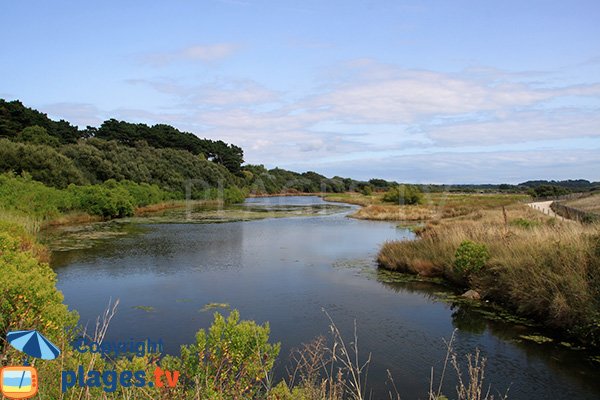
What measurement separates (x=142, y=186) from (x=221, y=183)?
2340cm

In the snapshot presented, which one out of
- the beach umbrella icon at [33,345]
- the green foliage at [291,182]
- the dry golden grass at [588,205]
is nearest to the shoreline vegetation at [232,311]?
the beach umbrella icon at [33,345]

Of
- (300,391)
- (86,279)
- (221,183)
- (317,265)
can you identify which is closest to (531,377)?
(300,391)

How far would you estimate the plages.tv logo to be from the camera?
256cm

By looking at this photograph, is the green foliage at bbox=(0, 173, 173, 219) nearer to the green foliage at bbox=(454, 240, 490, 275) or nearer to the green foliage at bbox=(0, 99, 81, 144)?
the green foliage at bbox=(0, 99, 81, 144)

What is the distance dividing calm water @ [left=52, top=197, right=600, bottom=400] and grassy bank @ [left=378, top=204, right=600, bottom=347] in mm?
977

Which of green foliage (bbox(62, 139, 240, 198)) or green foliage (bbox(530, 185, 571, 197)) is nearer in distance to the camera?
green foliage (bbox(62, 139, 240, 198))

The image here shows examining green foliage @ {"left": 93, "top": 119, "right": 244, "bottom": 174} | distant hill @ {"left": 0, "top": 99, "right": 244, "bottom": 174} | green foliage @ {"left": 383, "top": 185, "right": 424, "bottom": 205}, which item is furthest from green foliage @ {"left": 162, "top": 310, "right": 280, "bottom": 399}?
green foliage @ {"left": 93, "top": 119, "right": 244, "bottom": 174}

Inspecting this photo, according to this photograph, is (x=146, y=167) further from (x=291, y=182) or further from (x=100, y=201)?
(x=291, y=182)

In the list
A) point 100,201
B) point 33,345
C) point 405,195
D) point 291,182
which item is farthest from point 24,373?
point 291,182

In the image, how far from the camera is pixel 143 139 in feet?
262

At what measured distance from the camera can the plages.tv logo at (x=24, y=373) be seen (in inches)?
101

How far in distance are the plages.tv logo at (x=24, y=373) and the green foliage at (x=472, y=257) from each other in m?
14.7

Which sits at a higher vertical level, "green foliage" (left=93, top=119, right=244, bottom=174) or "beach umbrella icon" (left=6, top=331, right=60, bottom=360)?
"green foliage" (left=93, top=119, right=244, bottom=174)

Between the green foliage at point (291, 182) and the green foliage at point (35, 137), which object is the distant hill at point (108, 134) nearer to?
the green foliage at point (35, 137)
